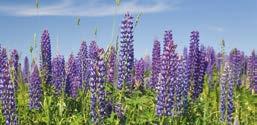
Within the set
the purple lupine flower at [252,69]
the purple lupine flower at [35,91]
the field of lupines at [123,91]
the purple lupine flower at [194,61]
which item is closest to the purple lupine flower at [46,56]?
the field of lupines at [123,91]

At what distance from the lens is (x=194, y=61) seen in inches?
440

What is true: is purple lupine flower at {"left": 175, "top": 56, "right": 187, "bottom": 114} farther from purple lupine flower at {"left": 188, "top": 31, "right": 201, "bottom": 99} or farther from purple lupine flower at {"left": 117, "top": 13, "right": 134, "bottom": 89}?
purple lupine flower at {"left": 188, "top": 31, "right": 201, "bottom": 99}

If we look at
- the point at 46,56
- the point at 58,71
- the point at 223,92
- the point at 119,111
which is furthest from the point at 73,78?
the point at 119,111

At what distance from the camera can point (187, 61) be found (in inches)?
436

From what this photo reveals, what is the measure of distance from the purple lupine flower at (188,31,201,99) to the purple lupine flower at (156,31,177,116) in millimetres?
3098

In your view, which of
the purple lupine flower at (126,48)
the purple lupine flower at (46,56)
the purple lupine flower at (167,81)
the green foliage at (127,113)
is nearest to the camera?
the purple lupine flower at (167,81)

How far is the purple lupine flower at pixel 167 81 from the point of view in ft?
23.8

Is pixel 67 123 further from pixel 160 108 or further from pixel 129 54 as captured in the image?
pixel 160 108

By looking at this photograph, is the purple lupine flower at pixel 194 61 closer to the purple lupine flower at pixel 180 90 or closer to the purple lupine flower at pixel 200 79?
the purple lupine flower at pixel 200 79

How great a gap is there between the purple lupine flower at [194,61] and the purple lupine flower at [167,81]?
10.2 ft

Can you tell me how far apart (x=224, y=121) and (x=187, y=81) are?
1.36 meters

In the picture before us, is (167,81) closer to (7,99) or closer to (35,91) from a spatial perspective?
(7,99)

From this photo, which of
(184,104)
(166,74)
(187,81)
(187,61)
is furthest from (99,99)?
(187,61)

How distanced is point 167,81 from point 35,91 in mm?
4615
